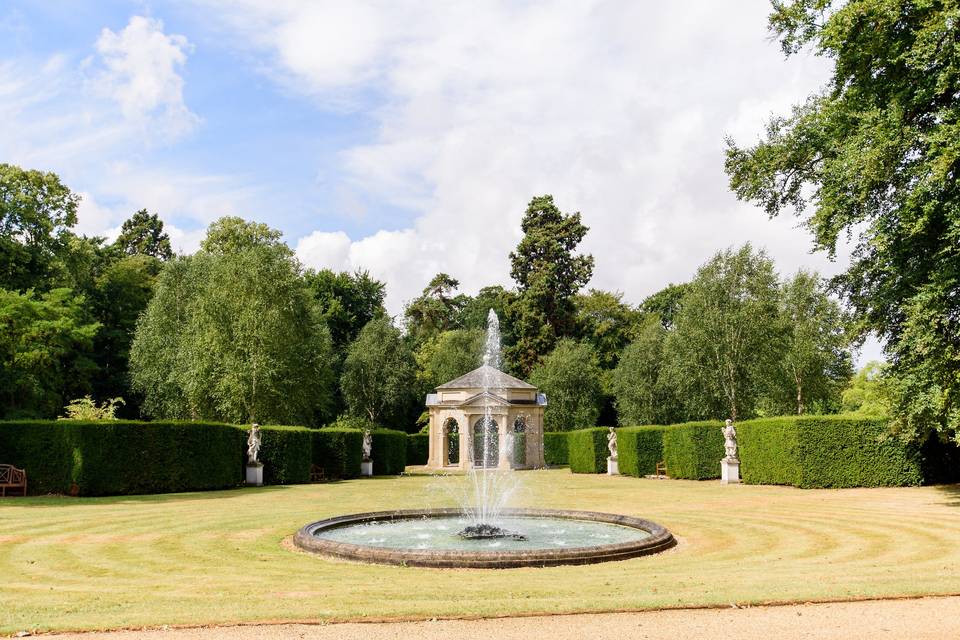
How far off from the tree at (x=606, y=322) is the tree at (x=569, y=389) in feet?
36.5

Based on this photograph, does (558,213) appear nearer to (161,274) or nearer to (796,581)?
(161,274)

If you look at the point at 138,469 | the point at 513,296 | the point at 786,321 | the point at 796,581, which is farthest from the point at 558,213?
the point at 796,581

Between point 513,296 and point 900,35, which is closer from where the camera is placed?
point 900,35

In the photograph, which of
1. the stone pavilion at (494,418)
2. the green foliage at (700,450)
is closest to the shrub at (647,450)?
the green foliage at (700,450)

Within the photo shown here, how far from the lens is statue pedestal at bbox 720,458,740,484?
30.8 m

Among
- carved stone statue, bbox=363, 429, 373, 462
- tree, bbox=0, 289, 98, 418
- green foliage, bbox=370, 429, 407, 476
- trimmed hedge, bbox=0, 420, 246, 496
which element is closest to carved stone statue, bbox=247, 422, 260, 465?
trimmed hedge, bbox=0, 420, 246, 496

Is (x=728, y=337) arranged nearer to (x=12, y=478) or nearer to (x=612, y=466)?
(x=612, y=466)

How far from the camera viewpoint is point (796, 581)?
914 centimetres

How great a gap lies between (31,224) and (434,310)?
172 ft

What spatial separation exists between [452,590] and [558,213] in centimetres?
6453

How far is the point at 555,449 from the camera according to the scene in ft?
185

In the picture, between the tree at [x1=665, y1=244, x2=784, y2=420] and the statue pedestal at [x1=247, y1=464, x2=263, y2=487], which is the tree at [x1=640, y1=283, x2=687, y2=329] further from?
the statue pedestal at [x1=247, y1=464, x2=263, y2=487]

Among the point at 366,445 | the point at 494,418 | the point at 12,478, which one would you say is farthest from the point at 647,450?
the point at 12,478

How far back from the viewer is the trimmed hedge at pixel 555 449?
183 feet
